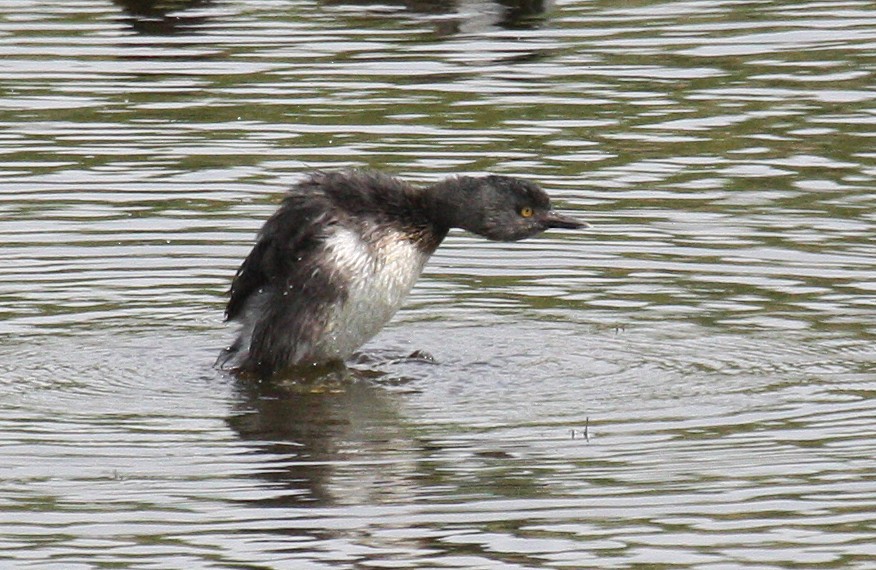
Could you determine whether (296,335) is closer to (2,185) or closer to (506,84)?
(2,185)

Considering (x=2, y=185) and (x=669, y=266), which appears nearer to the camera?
(x=669, y=266)

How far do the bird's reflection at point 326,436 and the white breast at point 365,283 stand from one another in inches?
9.4

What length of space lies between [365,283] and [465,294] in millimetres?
1556

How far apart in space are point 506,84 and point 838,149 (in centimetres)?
297

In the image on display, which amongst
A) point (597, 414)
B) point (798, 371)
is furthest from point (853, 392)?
point (597, 414)

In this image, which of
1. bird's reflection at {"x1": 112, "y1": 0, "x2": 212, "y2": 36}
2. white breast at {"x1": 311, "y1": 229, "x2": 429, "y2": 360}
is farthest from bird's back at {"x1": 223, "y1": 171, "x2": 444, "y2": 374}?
bird's reflection at {"x1": 112, "y1": 0, "x2": 212, "y2": 36}

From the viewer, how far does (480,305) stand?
13117 mm

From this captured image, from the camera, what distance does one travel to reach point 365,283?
11.9 metres

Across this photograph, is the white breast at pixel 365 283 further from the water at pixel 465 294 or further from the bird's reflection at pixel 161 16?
the bird's reflection at pixel 161 16

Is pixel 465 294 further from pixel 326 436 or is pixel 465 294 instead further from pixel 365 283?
pixel 326 436

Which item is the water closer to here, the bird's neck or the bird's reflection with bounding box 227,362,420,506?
the bird's reflection with bounding box 227,362,420,506

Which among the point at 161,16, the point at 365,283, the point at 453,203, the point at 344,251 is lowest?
the point at 365,283

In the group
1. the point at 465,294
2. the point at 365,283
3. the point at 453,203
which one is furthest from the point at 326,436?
the point at 465,294

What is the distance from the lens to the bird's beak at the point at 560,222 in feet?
39.9
